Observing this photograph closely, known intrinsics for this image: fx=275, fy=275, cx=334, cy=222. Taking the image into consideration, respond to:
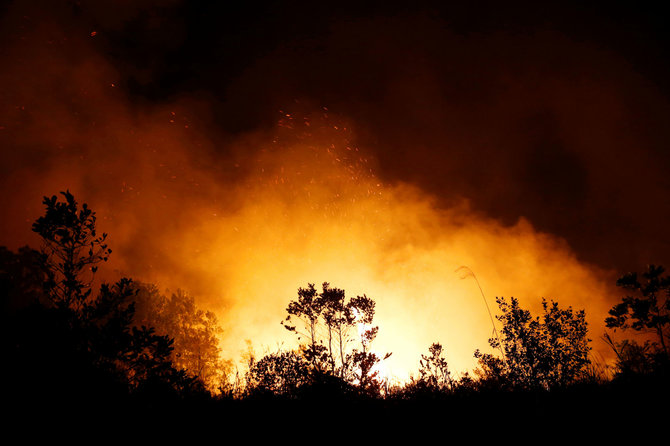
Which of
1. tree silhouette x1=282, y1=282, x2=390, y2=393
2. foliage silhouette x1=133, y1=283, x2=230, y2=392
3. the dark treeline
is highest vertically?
foliage silhouette x1=133, y1=283, x2=230, y2=392

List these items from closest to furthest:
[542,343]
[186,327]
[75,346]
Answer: [75,346], [542,343], [186,327]

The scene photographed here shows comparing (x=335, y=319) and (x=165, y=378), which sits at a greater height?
(x=335, y=319)

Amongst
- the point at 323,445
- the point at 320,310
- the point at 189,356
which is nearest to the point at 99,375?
the point at 323,445

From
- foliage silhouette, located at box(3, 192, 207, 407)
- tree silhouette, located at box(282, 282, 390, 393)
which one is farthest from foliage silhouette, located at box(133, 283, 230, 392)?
foliage silhouette, located at box(3, 192, 207, 407)

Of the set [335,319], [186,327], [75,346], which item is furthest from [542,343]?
[186,327]

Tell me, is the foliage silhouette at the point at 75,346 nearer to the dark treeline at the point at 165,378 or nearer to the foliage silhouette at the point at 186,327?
the dark treeline at the point at 165,378

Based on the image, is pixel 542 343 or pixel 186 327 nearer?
pixel 542 343

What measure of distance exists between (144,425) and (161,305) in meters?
35.7

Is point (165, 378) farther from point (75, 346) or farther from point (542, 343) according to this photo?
point (542, 343)

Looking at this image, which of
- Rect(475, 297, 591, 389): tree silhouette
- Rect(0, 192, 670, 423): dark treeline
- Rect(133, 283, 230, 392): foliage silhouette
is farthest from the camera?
Rect(133, 283, 230, 392): foliage silhouette

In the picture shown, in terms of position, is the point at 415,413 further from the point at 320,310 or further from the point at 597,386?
the point at 320,310

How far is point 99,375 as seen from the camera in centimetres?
483

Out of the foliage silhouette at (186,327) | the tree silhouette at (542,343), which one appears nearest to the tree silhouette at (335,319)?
the tree silhouette at (542,343)

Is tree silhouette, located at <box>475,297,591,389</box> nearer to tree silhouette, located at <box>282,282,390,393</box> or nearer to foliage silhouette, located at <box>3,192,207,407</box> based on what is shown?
tree silhouette, located at <box>282,282,390,393</box>
